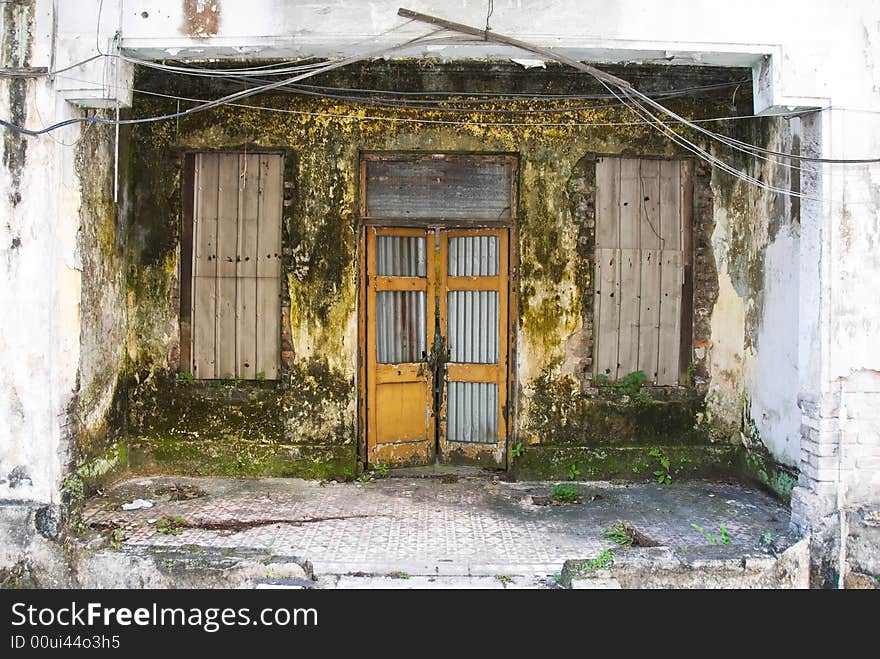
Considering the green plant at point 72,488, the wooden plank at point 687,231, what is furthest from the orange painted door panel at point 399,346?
the green plant at point 72,488

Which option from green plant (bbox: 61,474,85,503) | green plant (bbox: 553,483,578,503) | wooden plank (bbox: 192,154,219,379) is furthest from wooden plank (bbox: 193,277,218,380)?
green plant (bbox: 553,483,578,503)

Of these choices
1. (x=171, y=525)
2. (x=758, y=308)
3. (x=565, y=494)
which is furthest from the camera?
(x=758, y=308)

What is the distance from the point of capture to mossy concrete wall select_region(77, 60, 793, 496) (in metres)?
6.99

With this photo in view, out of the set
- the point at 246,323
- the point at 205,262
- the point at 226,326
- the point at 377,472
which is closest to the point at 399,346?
the point at 377,472

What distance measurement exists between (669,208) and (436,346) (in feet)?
8.64

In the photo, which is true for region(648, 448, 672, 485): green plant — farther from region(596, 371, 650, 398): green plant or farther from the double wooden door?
the double wooden door

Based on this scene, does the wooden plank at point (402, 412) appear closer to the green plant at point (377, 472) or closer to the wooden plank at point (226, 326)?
the green plant at point (377, 472)

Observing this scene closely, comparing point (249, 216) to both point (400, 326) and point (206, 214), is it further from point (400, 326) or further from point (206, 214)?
point (400, 326)

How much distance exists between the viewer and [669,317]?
7.14m

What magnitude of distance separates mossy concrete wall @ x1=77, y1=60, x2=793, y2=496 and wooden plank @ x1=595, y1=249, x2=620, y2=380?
0.39ft

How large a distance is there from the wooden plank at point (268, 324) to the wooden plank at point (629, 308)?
10.8 feet

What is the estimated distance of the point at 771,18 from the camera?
5.06 m

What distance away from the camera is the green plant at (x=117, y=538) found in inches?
204

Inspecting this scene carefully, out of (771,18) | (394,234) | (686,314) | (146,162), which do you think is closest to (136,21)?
(146,162)
